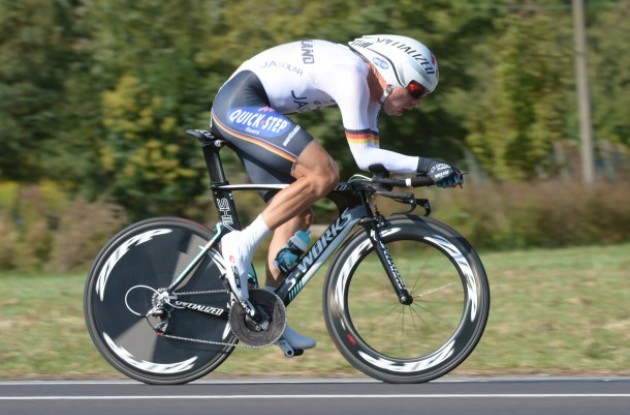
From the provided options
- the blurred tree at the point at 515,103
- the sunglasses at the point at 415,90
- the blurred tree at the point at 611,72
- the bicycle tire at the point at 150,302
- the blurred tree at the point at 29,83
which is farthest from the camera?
the blurred tree at the point at 611,72

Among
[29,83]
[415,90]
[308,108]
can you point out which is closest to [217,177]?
[308,108]

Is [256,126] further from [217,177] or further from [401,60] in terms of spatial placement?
[401,60]

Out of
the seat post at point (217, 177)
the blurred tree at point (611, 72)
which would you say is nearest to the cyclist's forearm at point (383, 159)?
the seat post at point (217, 177)

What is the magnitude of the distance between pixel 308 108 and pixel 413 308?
3.92 ft

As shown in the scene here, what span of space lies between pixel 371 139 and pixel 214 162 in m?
0.85

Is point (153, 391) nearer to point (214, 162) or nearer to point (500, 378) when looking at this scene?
point (214, 162)

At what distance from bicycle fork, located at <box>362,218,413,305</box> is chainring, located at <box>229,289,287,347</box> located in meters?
0.58

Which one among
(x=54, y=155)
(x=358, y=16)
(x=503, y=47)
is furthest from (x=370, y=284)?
(x=503, y=47)

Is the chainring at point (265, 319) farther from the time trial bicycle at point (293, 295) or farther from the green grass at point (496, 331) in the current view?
the green grass at point (496, 331)

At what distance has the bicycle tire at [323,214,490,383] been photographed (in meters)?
6.89

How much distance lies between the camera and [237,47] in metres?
17.8

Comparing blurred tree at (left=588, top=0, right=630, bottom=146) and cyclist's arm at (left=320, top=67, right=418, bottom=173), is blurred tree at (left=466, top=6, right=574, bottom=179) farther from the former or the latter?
cyclist's arm at (left=320, top=67, right=418, bottom=173)

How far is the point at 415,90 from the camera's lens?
6.85 metres

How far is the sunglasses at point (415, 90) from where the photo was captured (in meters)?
6.82
